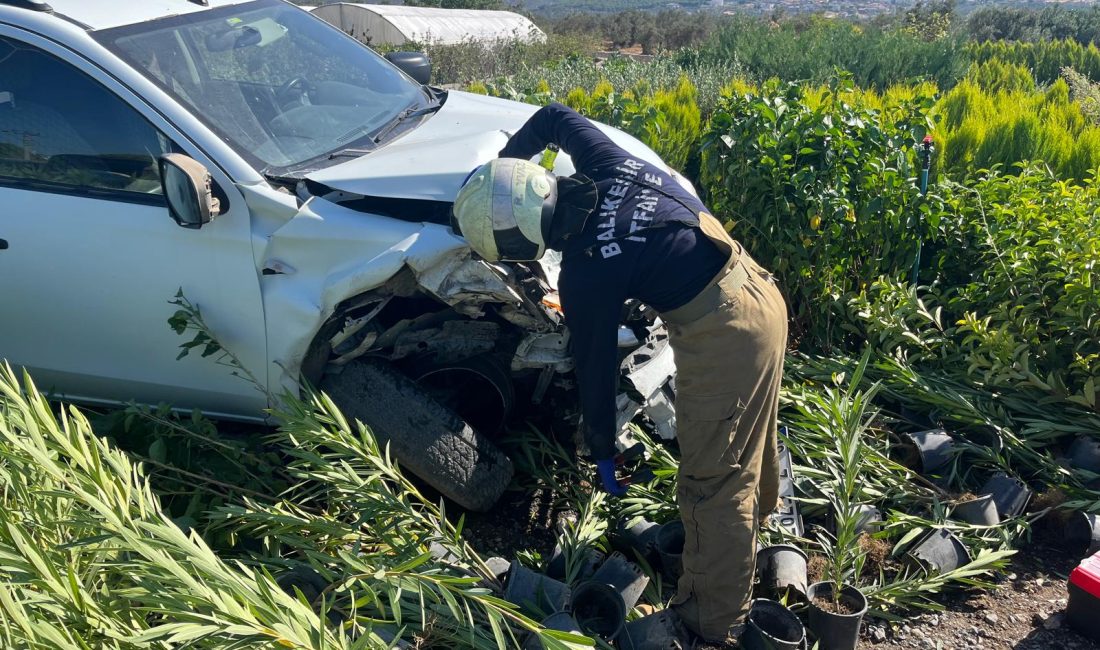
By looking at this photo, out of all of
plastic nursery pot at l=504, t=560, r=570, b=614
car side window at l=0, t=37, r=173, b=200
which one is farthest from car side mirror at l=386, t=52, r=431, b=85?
plastic nursery pot at l=504, t=560, r=570, b=614

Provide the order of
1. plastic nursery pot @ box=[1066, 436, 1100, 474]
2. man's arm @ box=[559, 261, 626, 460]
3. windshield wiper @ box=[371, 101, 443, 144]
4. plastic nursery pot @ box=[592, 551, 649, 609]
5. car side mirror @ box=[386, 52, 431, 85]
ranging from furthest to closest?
car side mirror @ box=[386, 52, 431, 85]
windshield wiper @ box=[371, 101, 443, 144]
plastic nursery pot @ box=[1066, 436, 1100, 474]
plastic nursery pot @ box=[592, 551, 649, 609]
man's arm @ box=[559, 261, 626, 460]

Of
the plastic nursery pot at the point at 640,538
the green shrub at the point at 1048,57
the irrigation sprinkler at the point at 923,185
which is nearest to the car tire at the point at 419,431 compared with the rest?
the plastic nursery pot at the point at 640,538

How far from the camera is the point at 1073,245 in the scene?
3.83 m

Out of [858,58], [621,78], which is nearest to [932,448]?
[621,78]

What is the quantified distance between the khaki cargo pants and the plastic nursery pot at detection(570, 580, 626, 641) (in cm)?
28

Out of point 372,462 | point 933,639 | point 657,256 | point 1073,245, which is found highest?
point 657,256

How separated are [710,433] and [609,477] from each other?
0.45 meters

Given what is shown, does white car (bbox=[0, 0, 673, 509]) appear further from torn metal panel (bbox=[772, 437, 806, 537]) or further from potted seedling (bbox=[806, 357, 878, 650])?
potted seedling (bbox=[806, 357, 878, 650])

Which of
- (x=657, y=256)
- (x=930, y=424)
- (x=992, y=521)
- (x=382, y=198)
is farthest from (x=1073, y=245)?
(x=382, y=198)

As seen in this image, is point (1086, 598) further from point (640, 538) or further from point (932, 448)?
point (640, 538)

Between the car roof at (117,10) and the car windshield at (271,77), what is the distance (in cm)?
6

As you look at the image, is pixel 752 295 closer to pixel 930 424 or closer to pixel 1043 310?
pixel 930 424

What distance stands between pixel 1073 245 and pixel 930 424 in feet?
3.34

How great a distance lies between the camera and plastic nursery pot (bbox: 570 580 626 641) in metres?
2.82
